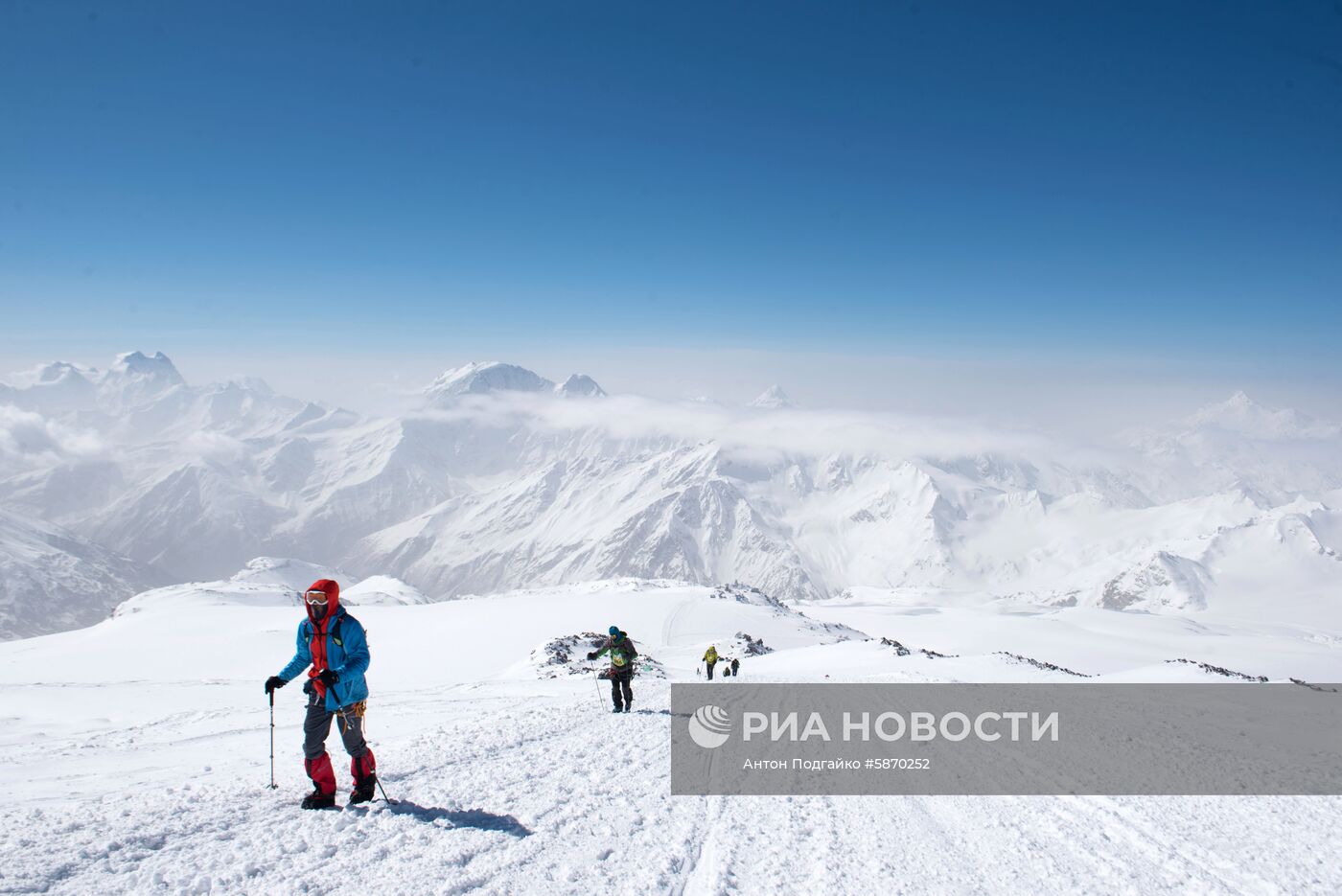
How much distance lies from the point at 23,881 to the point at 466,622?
5074 cm

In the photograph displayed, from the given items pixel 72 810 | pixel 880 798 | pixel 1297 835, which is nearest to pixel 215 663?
pixel 72 810

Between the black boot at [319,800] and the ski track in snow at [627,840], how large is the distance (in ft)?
0.65

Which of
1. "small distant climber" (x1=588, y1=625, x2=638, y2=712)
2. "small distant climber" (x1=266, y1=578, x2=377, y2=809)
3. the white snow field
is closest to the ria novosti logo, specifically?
the white snow field

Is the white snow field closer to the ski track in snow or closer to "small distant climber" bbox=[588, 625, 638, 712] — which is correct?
the ski track in snow

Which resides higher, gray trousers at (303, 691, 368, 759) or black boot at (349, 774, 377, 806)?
gray trousers at (303, 691, 368, 759)

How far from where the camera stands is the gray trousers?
6.43m

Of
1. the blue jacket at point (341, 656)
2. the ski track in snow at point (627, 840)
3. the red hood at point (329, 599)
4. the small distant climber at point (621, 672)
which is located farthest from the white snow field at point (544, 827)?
the red hood at point (329, 599)

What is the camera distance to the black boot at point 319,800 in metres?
6.63

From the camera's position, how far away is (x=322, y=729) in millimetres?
6504

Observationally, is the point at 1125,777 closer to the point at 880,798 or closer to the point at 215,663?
the point at 880,798

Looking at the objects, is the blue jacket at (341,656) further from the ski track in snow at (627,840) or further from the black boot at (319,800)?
the ski track in snow at (627,840)

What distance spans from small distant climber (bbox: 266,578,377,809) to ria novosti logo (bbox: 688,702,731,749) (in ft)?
17.1

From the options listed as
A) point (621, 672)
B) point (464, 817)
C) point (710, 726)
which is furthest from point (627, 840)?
point (621, 672)

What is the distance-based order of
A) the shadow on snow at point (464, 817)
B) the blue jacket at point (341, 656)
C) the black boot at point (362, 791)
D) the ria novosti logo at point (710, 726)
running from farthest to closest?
1. the ria novosti logo at point (710, 726)
2. the black boot at point (362, 791)
3. the blue jacket at point (341, 656)
4. the shadow on snow at point (464, 817)
